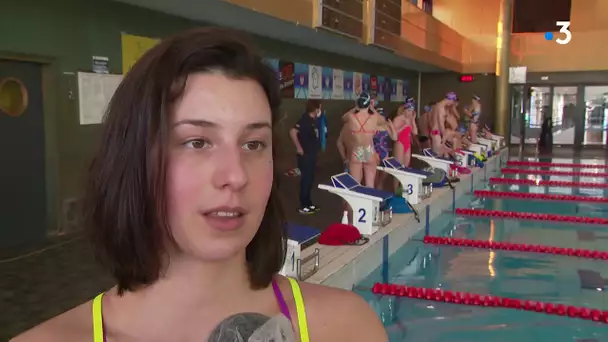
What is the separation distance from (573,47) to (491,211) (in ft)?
41.3

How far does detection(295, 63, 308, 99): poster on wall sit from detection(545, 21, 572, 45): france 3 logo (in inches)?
369

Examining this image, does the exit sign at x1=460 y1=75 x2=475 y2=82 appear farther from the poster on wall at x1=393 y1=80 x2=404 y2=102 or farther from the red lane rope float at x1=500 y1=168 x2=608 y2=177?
the red lane rope float at x1=500 y1=168 x2=608 y2=177

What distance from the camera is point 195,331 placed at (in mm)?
919

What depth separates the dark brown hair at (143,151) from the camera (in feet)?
2.76

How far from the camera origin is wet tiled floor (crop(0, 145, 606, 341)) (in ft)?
12.0

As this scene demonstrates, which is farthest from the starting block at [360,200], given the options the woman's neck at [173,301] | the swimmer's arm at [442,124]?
the swimmer's arm at [442,124]

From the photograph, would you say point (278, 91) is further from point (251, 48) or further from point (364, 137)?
point (364, 137)

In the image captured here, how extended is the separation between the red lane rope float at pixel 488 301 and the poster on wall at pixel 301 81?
760cm

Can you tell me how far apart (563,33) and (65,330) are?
66.2ft

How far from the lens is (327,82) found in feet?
43.8

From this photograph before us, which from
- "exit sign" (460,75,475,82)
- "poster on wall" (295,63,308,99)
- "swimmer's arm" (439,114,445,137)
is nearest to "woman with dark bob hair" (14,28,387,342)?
"swimmer's arm" (439,114,445,137)

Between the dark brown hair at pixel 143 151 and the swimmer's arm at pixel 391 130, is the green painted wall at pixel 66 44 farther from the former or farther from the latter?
the dark brown hair at pixel 143 151

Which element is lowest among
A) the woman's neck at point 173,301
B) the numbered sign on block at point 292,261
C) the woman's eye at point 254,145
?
Answer: the numbered sign on block at point 292,261

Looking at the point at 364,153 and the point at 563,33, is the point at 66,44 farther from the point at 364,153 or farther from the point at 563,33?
the point at 563,33
